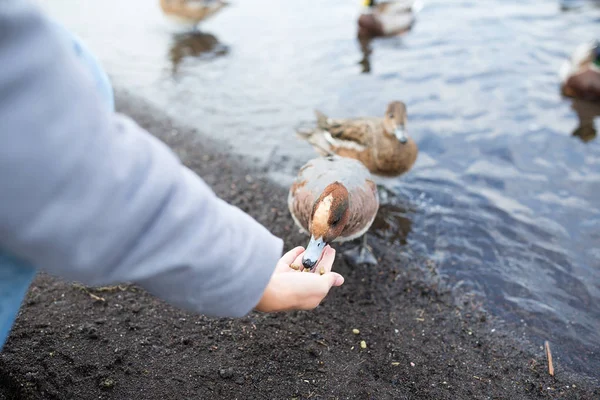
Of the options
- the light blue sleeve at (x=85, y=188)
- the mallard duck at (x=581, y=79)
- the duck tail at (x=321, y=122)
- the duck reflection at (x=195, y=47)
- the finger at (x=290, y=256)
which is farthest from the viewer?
the duck reflection at (x=195, y=47)

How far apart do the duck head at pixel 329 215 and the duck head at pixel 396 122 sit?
1.64 m

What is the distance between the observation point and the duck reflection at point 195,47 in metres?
8.20

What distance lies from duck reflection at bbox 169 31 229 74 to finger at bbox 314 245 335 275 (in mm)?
6016

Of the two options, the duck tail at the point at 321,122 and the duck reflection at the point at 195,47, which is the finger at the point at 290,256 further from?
the duck reflection at the point at 195,47

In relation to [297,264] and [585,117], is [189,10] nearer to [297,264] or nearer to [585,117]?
[585,117]

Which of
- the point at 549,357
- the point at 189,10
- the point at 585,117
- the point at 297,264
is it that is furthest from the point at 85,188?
the point at 189,10

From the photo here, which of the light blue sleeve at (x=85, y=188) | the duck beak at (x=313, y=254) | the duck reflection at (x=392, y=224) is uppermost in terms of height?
the light blue sleeve at (x=85, y=188)

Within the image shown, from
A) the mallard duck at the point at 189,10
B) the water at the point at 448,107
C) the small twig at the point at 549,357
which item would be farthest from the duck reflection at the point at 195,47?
the small twig at the point at 549,357

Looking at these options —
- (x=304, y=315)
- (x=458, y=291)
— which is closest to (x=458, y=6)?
(x=458, y=291)

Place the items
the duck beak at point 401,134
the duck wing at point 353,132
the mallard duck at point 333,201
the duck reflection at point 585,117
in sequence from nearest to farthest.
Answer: the mallard duck at point 333,201 → the duck beak at point 401,134 → the duck wing at point 353,132 → the duck reflection at point 585,117

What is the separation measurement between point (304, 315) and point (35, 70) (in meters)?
2.53

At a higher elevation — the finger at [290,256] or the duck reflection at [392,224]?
the finger at [290,256]

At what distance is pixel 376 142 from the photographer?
4.95 meters

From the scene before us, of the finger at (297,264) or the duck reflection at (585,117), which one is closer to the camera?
the finger at (297,264)
